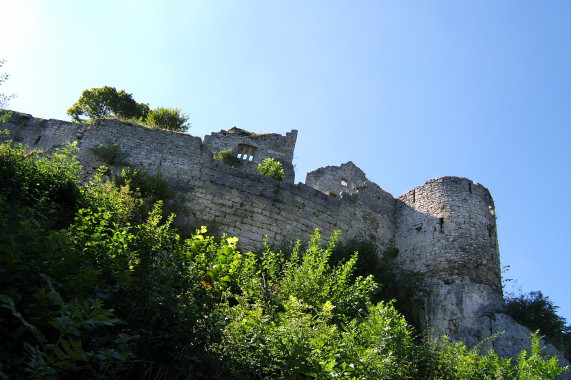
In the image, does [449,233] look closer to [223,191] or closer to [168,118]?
[223,191]

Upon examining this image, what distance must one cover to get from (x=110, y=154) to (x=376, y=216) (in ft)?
26.0

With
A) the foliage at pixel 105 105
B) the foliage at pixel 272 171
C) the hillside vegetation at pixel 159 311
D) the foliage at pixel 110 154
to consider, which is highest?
the foliage at pixel 105 105

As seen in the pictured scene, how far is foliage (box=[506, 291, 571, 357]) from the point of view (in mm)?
11930

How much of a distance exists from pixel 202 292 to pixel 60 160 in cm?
468

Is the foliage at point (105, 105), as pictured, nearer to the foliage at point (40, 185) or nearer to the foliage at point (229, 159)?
the foliage at point (229, 159)

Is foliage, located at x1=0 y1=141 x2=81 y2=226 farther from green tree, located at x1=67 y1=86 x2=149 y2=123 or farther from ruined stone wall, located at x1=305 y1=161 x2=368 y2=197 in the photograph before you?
green tree, located at x1=67 y1=86 x2=149 y2=123

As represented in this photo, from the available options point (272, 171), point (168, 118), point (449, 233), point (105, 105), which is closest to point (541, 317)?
point (449, 233)

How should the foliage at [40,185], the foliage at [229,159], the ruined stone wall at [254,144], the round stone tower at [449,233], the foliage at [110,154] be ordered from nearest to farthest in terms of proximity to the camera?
1. the foliage at [40,185]
2. the foliage at [110,154]
3. the round stone tower at [449,233]
4. the foliage at [229,159]
5. the ruined stone wall at [254,144]

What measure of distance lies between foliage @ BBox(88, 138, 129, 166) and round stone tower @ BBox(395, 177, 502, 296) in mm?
8296

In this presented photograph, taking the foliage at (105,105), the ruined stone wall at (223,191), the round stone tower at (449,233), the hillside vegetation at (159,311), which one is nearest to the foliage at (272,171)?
the ruined stone wall at (223,191)

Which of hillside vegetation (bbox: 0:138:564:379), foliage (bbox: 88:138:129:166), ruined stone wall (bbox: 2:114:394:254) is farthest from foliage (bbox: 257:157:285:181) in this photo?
hillside vegetation (bbox: 0:138:564:379)

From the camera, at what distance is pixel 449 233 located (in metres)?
14.1

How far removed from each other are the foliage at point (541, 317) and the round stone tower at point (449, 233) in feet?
2.53

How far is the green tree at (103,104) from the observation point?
27500 millimetres
